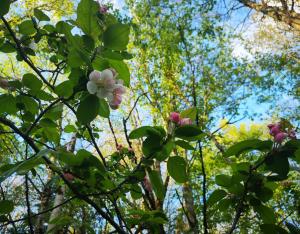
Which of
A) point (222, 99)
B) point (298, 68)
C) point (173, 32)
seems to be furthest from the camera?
point (298, 68)

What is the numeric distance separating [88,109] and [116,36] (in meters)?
0.21

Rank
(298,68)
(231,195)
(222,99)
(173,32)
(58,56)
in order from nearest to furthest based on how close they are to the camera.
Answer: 1. (231,195)
2. (58,56)
3. (173,32)
4. (222,99)
5. (298,68)

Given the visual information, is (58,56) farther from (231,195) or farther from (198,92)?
(198,92)

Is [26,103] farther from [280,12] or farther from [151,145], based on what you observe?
[280,12]

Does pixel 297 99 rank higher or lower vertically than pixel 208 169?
higher

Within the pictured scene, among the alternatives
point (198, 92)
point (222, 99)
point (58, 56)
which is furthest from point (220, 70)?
point (58, 56)

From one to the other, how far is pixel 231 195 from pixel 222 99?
24.9 feet

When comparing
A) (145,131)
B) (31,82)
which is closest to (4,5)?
(31,82)

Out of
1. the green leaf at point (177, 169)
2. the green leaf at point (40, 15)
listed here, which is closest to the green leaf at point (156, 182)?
the green leaf at point (177, 169)

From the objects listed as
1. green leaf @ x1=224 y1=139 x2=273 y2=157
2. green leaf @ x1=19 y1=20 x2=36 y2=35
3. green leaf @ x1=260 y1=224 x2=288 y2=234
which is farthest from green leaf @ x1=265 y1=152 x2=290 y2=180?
green leaf @ x1=19 y1=20 x2=36 y2=35

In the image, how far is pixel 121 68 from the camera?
1004mm

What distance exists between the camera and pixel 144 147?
3.27 ft

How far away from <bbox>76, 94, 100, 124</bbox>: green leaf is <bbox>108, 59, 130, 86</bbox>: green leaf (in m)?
0.12

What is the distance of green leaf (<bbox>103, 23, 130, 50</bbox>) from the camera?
915 millimetres
